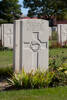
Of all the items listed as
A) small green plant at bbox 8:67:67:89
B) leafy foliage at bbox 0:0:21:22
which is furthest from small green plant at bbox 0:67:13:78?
leafy foliage at bbox 0:0:21:22

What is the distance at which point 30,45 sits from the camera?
28.9ft

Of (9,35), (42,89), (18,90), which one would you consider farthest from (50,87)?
(9,35)

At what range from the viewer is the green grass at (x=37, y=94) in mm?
6824

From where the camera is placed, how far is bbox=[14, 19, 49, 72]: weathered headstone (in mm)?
8758

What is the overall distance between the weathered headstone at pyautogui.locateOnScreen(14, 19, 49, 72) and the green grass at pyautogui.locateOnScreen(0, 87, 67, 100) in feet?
4.97

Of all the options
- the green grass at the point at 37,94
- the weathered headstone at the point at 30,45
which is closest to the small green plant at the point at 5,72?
the weathered headstone at the point at 30,45

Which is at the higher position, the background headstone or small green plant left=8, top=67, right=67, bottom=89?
the background headstone

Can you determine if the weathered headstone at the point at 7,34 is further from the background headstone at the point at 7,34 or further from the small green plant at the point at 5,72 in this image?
the small green plant at the point at 5,72

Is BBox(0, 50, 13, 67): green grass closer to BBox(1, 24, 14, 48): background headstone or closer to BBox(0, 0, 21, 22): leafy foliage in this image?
BBox(1, 24, 14, 48): background headstone

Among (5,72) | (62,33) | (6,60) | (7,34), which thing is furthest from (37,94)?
(62,33)

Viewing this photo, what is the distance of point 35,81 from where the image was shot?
24.9 ft

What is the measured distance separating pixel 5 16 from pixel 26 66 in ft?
150

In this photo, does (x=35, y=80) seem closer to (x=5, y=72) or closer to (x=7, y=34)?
(x=5, y=72)

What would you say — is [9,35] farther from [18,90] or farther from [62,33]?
[18,90]
